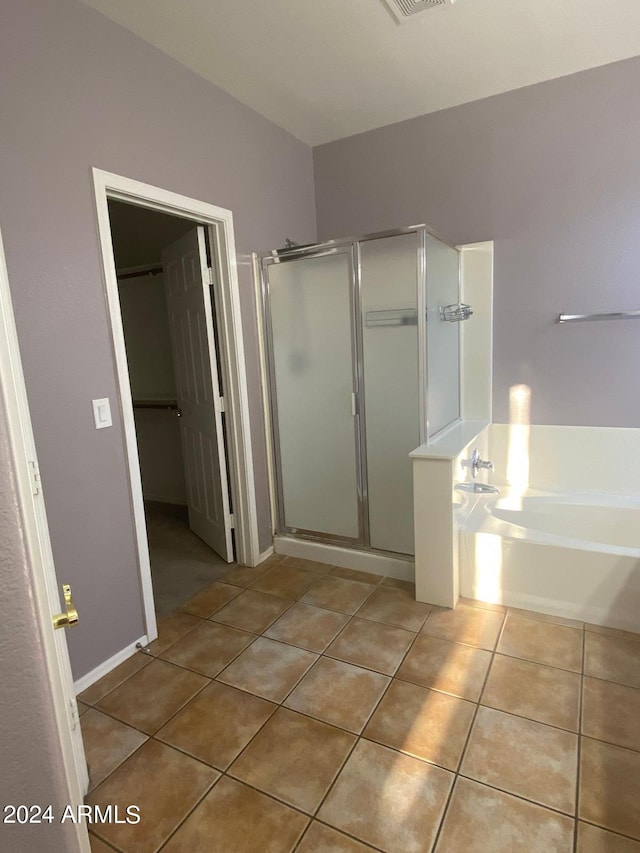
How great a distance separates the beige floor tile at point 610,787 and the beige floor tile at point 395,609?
832 mm

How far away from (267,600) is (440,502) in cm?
104

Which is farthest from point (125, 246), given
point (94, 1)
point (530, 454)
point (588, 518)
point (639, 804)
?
point (639, 804)

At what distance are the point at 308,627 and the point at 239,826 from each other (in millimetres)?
971

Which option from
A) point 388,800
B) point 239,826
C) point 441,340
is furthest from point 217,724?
point 441,340

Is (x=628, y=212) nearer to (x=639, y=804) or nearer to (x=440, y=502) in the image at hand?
(x=440, y=502)

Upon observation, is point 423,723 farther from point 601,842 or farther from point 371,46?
point 371,46

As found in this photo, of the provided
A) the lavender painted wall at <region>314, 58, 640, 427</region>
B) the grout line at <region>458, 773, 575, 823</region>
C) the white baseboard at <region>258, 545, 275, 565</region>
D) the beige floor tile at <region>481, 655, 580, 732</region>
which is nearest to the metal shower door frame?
the white baseboard at <region>258, 545, 275, 565</region>

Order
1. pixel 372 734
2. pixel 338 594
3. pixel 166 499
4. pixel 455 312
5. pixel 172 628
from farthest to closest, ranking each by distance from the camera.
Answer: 1. pixel 166 499
2. pixel 455 312
3. pixel 338 594
4. pixel 172 628
5. pixel 372 734

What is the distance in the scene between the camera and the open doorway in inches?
110

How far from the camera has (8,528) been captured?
570mm

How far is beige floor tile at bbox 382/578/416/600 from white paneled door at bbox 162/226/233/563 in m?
0.97

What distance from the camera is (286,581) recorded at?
2.76 m

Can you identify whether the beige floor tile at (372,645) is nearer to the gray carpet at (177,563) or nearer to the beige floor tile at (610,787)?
the beige floor tile at (610,787)

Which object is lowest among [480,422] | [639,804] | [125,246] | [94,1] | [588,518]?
[639,804]
